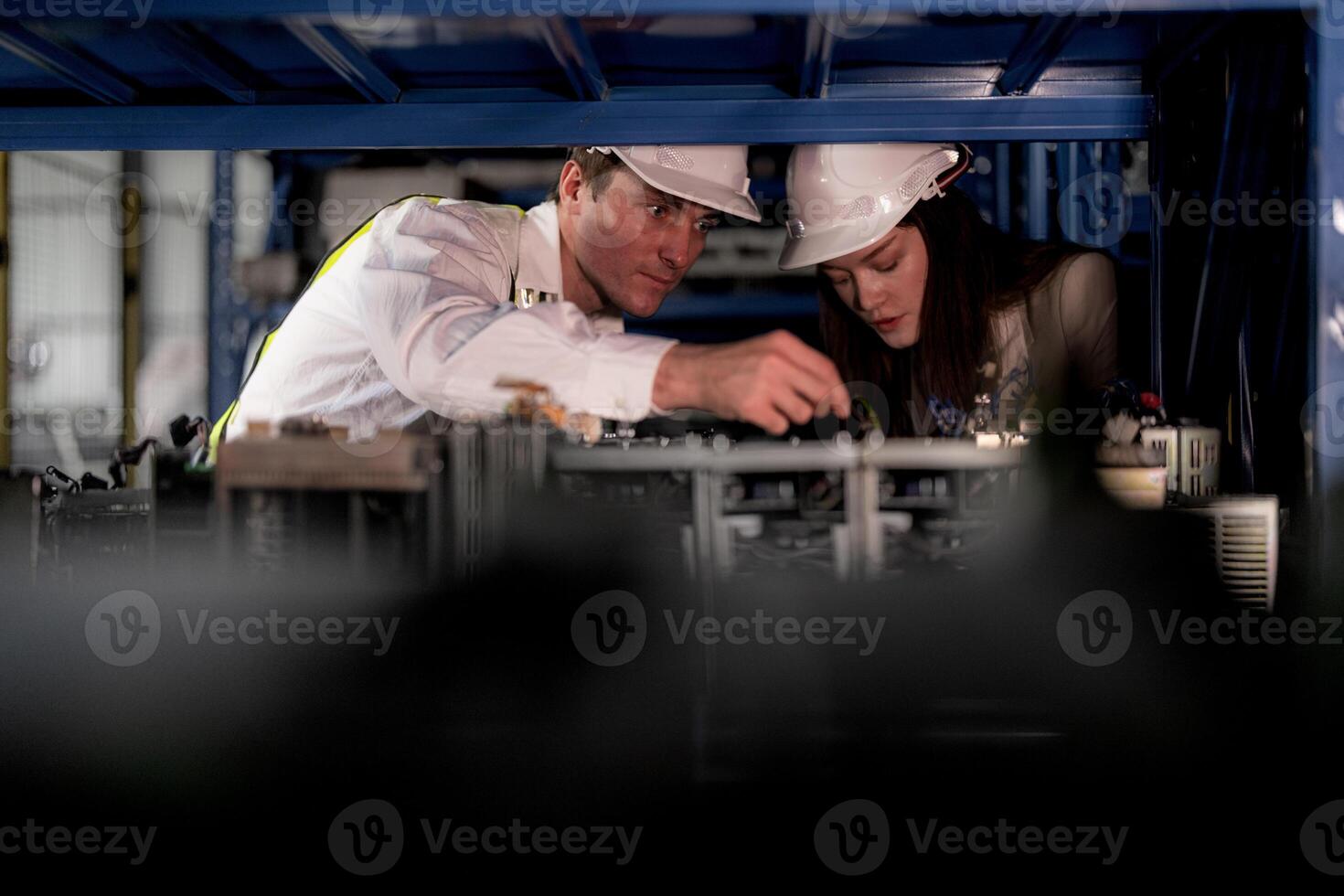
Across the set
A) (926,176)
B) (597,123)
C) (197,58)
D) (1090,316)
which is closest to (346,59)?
(197,58)

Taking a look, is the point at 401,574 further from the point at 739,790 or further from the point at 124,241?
the point at 124,241

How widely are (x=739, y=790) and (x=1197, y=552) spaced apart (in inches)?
41.1

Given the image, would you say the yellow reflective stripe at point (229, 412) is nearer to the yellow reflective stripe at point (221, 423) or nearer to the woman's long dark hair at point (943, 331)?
the yellow reflective stripe at point (221, 423)

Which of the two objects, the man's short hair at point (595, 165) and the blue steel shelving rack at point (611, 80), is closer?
the blue steel shelving rack at point (611, 80)

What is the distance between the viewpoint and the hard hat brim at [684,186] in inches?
85.0

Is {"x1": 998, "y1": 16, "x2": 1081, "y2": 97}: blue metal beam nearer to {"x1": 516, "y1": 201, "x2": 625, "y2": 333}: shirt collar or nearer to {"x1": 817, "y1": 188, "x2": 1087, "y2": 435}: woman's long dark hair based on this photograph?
{"x1": 817, "y1": 188, "x2": 1087, "y2": 435}: woman's long dark hair

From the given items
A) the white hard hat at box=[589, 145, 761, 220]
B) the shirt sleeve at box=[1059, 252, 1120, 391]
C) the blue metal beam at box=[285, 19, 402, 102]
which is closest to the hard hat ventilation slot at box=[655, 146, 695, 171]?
the white hard hat at box=[589, 145, 761, 220]

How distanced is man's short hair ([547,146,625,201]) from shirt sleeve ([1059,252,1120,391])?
1166mm

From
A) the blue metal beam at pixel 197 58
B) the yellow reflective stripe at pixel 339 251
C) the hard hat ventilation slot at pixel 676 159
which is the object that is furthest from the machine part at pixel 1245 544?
the blue metal beam at pixel 197 58

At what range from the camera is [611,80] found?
2.18 meters

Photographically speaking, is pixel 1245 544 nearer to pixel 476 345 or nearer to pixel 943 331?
pixel 943 331

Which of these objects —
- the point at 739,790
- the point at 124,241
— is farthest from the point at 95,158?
the point at 739,790

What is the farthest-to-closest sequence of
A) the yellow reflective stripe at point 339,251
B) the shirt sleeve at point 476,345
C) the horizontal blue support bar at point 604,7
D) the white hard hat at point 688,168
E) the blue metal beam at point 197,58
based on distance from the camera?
the yellow reflective stripe at point 339,251 < the white hard hat at point 688,168 < the blue metal beam at point 197,58 < the shirt sleeve at point 476,345 < the horizontal blue support bar at point 604,7

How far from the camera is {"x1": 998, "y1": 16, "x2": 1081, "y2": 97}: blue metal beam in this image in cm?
187
